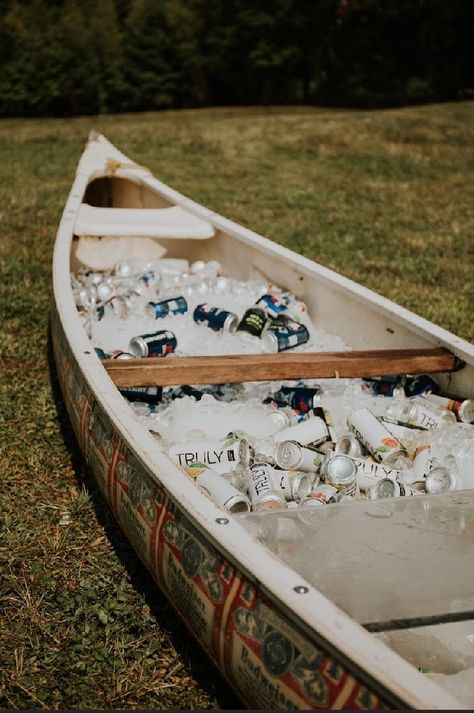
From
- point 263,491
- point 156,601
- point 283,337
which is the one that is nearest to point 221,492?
point 263,491

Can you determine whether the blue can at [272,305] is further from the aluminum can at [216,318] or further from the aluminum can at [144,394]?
the aluminum can at [144,394]

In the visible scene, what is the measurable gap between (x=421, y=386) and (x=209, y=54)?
123ft

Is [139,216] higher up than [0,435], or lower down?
higher up

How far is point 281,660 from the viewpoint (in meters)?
1.76

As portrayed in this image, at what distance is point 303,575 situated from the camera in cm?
213

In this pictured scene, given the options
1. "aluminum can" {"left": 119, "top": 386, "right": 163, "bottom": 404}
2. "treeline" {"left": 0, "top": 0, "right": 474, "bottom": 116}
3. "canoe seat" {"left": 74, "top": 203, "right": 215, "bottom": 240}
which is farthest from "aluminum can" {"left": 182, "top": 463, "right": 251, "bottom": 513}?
"treeline" {"left": 0, "top": 0, "right": 474, "bottom": 116}

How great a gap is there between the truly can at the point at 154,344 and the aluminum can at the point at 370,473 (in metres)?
1.38

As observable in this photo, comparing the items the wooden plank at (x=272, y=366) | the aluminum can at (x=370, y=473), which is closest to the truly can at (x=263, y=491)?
the aluminum can at (x=370, y=473)

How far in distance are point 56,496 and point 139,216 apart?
9.46 ft

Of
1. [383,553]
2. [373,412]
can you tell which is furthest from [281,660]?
[373,412]

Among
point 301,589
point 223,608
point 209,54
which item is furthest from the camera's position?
point 209,54

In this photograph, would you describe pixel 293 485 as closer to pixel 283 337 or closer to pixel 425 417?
pixel 425 417

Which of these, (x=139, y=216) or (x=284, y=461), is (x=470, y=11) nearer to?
(x=139, y=216)

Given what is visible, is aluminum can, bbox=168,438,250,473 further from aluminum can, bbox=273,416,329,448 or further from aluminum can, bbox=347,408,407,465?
aluminum can, bbox=347,408,407,465
